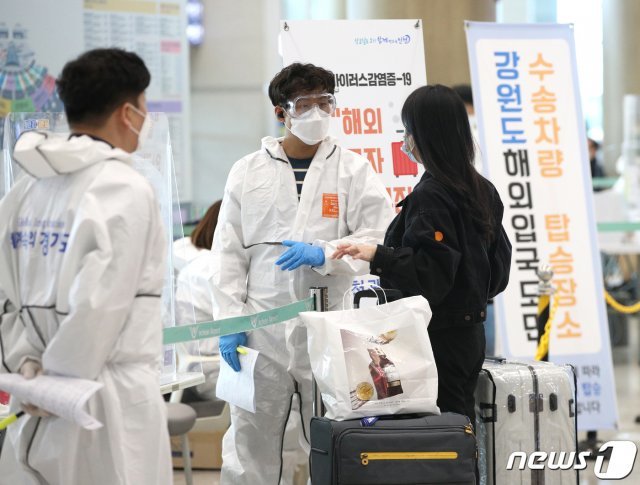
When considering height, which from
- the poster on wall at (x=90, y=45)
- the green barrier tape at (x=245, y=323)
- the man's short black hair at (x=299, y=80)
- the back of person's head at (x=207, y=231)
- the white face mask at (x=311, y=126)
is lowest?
the green barrier tape at (x=245, y=323)

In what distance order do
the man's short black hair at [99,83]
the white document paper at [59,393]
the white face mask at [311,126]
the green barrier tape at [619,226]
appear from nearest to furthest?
the white document paper at [59,393], the man's short black hair at [99,83], the white face mask at [311,126], the green barrier tape at [619,226]

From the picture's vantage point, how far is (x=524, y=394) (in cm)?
303

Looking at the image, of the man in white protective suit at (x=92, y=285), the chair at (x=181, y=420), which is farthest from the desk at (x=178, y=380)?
the man in white protective suit at (x=92, y=285)

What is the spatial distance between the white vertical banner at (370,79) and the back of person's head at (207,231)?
72cm

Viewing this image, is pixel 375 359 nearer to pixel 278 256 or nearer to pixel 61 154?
pixel 278 256

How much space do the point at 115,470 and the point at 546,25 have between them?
3676 mm

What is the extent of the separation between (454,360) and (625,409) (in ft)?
12.1

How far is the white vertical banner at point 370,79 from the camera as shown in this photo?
4293mm

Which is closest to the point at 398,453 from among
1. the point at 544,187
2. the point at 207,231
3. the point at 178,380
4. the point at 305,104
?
the point at 178,380

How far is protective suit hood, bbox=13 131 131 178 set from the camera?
79.4 inches

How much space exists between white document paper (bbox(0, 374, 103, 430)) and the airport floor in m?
2.47

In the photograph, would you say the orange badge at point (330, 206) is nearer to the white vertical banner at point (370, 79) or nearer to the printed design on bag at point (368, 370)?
the printed design on bag at point (368, 370)

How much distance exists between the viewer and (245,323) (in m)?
2.96

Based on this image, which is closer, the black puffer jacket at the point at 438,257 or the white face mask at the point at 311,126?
the black puffer jacket at the point at 438,257
